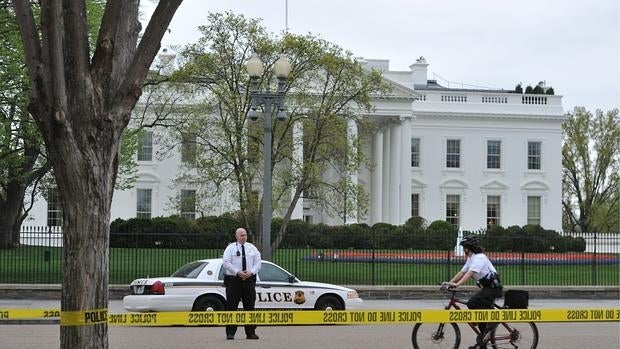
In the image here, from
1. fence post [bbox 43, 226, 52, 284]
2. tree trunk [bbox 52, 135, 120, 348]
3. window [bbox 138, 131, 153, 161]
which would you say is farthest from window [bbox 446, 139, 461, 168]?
tree trunk [bbox 52, 135, 120, 348]

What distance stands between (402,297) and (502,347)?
12.1 metres

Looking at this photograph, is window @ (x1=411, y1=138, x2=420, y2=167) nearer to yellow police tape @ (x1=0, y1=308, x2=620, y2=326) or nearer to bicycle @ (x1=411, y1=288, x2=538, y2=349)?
yellow police tape @ (x1=0, y1=308, x2=620, y2=326)

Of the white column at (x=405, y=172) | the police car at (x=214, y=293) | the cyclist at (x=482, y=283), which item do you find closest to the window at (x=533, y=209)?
the white column at (x=405, y=172)

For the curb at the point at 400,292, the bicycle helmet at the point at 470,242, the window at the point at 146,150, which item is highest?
the window at the point at 146,150

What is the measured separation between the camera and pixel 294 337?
49.3ft

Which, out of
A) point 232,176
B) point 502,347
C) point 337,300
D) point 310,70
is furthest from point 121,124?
point 232,176

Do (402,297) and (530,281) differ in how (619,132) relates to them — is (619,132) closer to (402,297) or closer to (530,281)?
(530,281)

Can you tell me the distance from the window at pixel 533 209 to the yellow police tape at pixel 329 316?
6170cm

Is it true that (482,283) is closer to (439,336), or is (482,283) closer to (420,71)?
(439,336)

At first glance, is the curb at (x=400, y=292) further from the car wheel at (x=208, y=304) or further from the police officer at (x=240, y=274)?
the police officer at (x=240, y=274)

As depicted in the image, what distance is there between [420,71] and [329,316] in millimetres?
68898

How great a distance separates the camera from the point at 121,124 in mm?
6910

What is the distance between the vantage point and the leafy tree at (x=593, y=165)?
238 feet

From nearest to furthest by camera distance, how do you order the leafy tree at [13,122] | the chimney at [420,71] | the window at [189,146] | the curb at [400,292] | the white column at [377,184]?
the curb at [400,292], the leafy tree at [13,122], the window at [189,146], the white column at [377,184], the chimney at [420,71]
